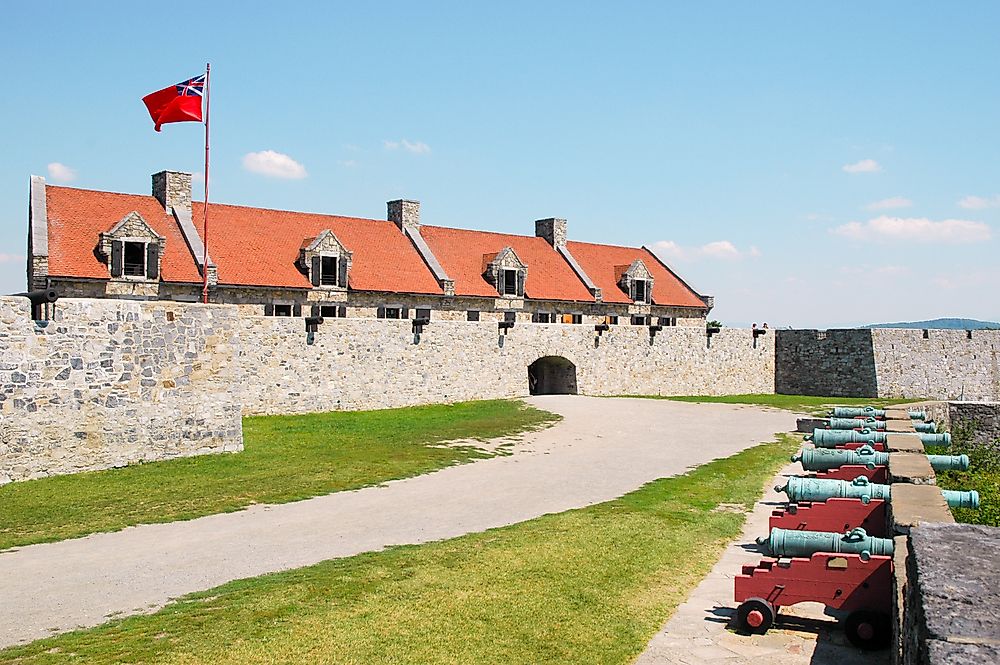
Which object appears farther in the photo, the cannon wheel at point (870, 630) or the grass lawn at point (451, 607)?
the grass lawn at point (451, 607)

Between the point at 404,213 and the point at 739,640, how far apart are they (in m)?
31.3

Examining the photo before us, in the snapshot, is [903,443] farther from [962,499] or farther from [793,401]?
[793,401]

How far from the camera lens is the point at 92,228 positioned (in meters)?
27.4

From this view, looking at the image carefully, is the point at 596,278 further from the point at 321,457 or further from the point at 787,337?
the point at 321,457

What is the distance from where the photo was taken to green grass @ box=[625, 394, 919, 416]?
32.6 meters

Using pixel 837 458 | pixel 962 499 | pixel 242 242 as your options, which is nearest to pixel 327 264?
pixel 242 242

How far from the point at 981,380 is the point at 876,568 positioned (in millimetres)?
39650

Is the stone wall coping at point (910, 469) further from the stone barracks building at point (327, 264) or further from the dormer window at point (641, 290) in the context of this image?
the dormer window at point (641, 290)

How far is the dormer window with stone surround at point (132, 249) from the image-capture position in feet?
86.7

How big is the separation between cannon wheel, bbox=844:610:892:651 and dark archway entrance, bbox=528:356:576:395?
92.0ft

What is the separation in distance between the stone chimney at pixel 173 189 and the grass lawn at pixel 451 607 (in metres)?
23.3

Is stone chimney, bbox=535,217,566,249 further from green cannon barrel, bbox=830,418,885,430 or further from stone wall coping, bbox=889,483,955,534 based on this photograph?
stone wall coping, bbox=889,483,955,534

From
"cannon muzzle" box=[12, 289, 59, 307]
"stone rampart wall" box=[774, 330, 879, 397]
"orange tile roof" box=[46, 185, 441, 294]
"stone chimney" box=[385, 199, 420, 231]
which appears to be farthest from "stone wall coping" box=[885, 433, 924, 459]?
"stone rampart wall" box=[774, 330, 879, 397]

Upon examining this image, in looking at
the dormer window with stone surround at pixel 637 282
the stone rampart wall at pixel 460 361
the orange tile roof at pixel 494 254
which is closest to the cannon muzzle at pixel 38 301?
the stone rampart wall at pixel 460 361
